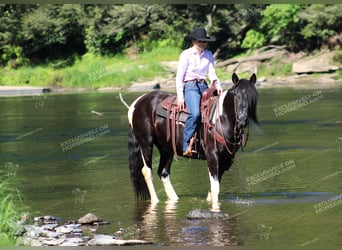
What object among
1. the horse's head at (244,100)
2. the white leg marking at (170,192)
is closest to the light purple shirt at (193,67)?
the horse's head at (244,100)

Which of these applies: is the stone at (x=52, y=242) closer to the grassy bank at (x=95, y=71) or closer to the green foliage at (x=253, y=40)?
the grassy bank at (x=95, y=71)

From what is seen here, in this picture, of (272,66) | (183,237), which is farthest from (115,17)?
(183,237)

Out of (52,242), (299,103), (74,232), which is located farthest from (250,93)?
(299,103)

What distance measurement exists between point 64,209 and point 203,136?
7.44 feet

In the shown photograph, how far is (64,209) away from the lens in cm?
1288

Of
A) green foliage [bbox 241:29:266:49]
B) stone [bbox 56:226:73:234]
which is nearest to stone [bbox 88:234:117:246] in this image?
stone [bbox 56:226:73:234]

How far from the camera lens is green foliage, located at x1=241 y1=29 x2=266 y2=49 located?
59.7m

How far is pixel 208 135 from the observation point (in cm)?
1287

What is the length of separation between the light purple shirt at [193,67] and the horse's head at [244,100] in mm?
768

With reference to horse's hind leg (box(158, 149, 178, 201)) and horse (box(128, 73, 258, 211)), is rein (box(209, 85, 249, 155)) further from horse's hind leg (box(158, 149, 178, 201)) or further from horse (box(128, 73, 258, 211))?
horse's hind leg (box(158, 149, 178, 201))

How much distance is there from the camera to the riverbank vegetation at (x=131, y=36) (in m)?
57.4

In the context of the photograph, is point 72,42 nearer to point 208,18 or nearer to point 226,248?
point 208,18

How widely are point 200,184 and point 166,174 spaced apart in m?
1.33

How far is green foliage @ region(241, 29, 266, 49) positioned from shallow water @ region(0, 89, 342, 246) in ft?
101
